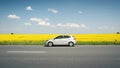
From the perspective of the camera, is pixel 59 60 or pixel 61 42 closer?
pixel 59 60

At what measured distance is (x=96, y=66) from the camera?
806 centimetres

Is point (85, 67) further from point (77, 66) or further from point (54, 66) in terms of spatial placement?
point (54, 66)

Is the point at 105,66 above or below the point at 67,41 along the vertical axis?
below

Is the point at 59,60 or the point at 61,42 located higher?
the point at 61,42

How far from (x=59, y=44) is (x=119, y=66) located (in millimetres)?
15139

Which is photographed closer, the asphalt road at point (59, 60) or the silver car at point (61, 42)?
the asphalt road at point (59, 60)

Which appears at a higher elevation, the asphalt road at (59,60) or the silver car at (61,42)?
the silver car at (61,42)

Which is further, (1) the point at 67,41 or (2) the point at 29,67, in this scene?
(1) the point at 67,41

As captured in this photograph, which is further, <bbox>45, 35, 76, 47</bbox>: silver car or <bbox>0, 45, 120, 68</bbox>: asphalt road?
<bbox>45, 35, 76, 47</bbox>: silver car

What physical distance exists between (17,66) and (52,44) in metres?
14.9

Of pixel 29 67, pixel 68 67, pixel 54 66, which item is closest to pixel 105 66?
pixel 68 67

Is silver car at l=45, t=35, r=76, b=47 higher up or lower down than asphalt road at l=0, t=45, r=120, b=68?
higher up

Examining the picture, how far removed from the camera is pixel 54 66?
810cm

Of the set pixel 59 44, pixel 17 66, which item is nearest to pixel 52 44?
pixel 59 44
